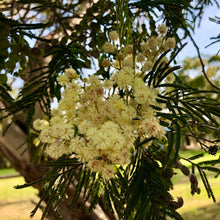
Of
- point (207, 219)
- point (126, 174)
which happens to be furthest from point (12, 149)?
point (207, 219)

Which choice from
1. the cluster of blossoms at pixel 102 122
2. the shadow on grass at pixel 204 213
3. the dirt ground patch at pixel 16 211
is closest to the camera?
the cluster of blossoms at pixel 102 122

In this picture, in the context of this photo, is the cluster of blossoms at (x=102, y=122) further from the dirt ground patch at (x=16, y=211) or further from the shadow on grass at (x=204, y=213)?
the dirt ground patch at (x=16, y=211)

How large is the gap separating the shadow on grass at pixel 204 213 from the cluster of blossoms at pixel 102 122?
3009 millimetres

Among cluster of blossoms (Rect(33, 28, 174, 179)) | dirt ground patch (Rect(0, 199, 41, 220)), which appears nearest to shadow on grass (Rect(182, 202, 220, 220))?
dirt ground patch (Rect(0, 199, 41, 220))

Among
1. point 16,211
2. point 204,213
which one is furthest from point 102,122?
point 16,211

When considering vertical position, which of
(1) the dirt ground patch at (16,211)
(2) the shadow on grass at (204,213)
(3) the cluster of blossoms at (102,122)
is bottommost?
(1) the dirt ground patch at (16,211)

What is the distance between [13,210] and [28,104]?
14.4ft

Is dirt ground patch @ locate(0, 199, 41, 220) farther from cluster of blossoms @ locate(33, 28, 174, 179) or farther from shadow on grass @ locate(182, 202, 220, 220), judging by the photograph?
cluster of blossoms @ locate(33, 28, 174, 179)

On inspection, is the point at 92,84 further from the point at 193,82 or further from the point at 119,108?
the point at 193,82

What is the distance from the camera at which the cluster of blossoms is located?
349 millimetres

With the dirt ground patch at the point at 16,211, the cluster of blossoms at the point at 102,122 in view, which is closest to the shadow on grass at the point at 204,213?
the dirt ground patch at the point at 16,211

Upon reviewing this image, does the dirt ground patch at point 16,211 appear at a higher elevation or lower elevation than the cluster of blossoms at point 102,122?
lower

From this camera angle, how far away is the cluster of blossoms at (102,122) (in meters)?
0.35

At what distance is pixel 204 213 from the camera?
3.21 metres
